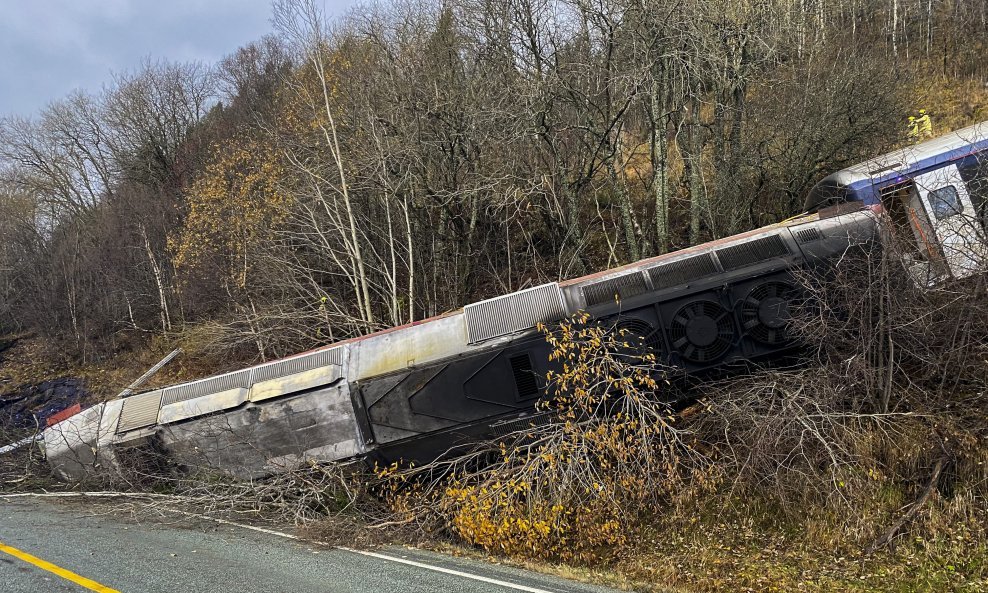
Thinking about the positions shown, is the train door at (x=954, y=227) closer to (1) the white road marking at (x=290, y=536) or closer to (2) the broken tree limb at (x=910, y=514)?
(2) the broken tree limb at (x=910, y=514)

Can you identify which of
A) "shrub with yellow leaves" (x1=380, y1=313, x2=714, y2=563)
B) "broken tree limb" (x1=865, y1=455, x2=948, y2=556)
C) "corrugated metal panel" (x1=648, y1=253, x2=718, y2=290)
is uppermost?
"corrugated metal panel" (x1=648, y1=253, x2=718, y2=290)

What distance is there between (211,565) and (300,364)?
3.09 m

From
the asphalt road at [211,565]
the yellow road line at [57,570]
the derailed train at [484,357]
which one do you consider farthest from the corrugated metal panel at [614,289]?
the yellow road line at [57,570]

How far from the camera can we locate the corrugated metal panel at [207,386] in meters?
9.25

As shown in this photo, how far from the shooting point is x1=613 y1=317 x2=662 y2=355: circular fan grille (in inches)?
314

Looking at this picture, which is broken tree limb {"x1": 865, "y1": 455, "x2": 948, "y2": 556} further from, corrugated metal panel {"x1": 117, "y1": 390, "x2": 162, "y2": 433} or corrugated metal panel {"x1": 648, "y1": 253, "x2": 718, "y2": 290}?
corrugated metal panel {"x1": 117, "y1": 390, "x2": 162, "y2": 433}

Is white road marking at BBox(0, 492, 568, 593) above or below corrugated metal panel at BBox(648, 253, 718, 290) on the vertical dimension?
below

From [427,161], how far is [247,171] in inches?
323

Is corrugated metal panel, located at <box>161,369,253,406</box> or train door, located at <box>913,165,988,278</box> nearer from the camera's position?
train door, located at <box>913,165,988,278</box>

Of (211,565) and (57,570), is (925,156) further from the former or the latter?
(57,570)

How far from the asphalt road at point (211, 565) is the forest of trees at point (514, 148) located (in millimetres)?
5753

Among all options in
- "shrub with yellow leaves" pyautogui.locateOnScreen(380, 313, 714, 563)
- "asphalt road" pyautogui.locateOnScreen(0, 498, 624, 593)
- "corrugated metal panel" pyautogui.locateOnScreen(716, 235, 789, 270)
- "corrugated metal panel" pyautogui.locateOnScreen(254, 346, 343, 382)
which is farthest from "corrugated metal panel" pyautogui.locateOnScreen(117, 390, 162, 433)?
"corrugated metal panel" pyautogui.locateOnScreen(716, 235, 789, 270)

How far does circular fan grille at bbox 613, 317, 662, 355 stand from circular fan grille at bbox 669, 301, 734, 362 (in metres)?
0.23

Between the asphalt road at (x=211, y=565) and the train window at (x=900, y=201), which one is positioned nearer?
the asphalt road at (x=211, y=565)
